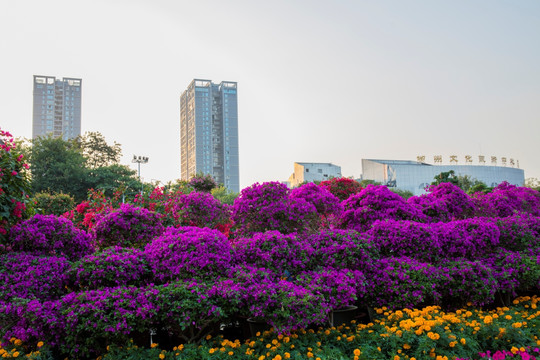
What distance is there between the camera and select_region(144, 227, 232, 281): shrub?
3.82 m

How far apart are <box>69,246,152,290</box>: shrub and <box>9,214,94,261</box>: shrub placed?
572mm

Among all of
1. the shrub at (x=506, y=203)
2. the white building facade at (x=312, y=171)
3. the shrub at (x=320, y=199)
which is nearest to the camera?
the shrub at (x=320, y=199)

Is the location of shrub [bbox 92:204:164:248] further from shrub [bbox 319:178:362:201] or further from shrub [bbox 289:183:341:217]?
shrub [bbox 319:178:362:201]

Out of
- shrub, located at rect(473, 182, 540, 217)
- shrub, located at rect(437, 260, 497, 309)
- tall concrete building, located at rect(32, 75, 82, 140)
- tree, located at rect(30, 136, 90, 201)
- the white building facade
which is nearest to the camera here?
shrub, located at rect(437, 260, 497, 309)

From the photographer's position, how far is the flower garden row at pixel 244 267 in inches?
133

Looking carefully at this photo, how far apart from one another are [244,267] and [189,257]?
1.79 feet

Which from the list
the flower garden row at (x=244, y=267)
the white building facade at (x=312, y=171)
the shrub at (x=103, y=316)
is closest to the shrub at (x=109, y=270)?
the flower garden row at (x=244, y=267)

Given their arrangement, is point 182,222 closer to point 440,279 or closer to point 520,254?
point 440,279

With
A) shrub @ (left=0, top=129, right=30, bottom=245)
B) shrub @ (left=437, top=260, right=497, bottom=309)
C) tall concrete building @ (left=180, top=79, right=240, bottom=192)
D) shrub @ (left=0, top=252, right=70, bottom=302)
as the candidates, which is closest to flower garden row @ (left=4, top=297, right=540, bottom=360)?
shrub @ (left=0, top=252, right=70, bottom=302)

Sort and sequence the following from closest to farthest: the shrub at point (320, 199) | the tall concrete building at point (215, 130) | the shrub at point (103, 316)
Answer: the shrub at point (103, 316) < the shrub at point (320, 199) < the tall concrete building at point (215, 130)

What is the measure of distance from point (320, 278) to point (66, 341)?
2259 mm

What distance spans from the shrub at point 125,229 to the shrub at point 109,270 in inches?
30.4

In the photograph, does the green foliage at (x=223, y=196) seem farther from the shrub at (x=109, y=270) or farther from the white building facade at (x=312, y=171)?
the shrub at (x=109, y=270)

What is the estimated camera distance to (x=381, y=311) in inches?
166
